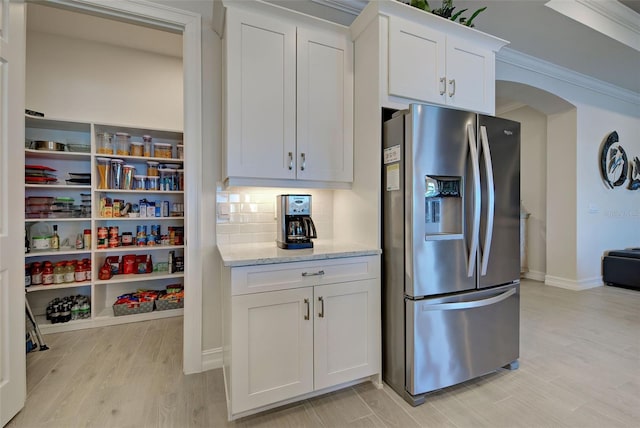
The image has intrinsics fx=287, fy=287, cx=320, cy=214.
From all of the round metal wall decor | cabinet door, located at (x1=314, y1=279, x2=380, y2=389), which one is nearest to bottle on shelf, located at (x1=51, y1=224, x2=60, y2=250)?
cabinet door, located at (x1=314, y1=279, x2=380, y2=389)

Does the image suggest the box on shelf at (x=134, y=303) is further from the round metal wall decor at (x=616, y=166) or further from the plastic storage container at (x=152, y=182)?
the round metal wall decor at (x=616, y=166)

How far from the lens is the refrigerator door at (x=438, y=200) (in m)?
1.71

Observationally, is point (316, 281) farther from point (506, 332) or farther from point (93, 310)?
point (93, 310)

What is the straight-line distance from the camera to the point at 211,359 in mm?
2145

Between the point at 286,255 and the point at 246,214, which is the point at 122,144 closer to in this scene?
the point at 246,214

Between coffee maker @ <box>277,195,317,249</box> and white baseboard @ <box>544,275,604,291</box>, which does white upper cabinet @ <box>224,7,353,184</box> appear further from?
white baseboard @ <box>544,275,604,291</box>

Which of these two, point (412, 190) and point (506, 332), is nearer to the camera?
point (412, 190)

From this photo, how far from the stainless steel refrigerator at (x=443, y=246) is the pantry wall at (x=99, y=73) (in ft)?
9.00

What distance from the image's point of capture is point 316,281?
1688mm

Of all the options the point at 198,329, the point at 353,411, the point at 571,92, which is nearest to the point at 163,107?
the point at 198,329

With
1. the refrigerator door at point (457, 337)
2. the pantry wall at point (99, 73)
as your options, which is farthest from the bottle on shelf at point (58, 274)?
the refrigerator door at point (457, 337)

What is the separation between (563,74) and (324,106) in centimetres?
377

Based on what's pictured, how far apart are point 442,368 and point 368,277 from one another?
0.71 m

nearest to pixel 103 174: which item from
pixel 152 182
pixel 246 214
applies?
pixel 152 182
